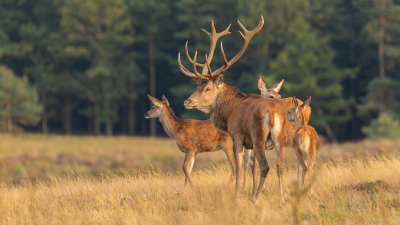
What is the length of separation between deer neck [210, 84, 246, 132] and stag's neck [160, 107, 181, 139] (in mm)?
2086

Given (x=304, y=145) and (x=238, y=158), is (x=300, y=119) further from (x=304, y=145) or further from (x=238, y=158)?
(x=238, y=158)

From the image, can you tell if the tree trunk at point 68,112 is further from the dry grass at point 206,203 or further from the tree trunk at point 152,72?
the dry grass at point 206,203

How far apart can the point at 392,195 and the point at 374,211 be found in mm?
773

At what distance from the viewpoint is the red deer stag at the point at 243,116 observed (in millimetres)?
6602

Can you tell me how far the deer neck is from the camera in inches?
303

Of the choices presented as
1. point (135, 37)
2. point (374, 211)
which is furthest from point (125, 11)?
point (374, 211)

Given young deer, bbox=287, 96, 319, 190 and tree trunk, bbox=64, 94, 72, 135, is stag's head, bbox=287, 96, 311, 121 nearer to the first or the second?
young deer, bbox=287, 96, 319, 190

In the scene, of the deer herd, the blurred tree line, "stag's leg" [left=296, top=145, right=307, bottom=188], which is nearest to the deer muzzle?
the deer herd

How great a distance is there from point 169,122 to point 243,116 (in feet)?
10.4

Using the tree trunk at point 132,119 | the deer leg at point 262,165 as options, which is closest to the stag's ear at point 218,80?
the deer leg at point 262,165

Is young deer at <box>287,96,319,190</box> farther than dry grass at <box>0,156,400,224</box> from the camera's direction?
Yes

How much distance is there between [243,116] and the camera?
705cm

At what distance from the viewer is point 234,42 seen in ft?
122

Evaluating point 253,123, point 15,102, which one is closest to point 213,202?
point 253,123
